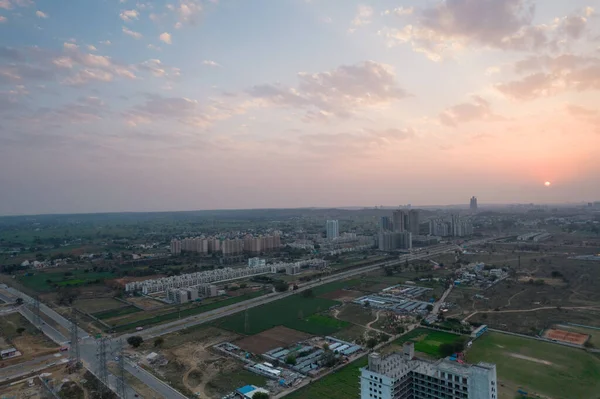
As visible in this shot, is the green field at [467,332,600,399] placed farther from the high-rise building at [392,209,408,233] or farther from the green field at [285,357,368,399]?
the high-rise building at [392,209,408,233]

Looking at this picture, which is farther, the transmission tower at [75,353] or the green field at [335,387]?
the transmission tower at [75,353]

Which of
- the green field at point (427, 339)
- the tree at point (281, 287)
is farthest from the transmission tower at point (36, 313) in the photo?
the green field at point (427, 339)

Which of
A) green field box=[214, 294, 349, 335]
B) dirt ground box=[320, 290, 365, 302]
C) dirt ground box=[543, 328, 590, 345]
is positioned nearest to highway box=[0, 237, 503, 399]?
green field box=[214, 294, 349, 335]

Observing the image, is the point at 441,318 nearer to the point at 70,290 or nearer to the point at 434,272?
the point at 434,272

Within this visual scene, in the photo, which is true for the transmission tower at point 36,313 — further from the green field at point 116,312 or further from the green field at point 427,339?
the green field at point 427,339

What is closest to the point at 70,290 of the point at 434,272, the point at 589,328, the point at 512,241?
the point at 434,272
